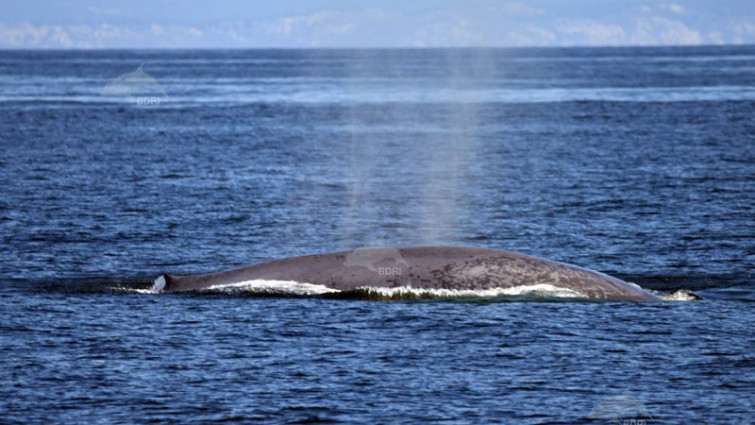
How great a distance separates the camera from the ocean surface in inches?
704

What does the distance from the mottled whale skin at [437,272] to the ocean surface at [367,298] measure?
350mm

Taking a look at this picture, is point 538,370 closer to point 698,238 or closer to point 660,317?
point 660,317

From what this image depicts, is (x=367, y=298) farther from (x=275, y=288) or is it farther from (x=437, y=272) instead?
(x=275, y=288)

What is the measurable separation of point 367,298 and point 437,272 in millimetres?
1364

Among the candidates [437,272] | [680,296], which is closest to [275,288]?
[437,272]

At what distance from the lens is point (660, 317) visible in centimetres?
2272

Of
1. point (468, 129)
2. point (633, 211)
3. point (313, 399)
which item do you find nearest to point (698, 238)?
point (633, 211)

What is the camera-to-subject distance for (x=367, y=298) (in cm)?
2392

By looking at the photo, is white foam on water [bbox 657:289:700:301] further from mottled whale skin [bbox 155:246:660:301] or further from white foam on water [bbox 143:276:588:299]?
white foam on water [bbox 143:276:588:299]

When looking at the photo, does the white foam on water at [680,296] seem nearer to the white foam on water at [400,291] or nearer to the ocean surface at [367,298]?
the ocean surface at [367,298]

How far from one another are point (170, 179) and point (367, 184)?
747 cm

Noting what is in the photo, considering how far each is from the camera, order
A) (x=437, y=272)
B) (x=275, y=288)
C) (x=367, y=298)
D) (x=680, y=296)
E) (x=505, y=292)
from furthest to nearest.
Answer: (x=680, y=296) → (x=275, y=288) → (x=367, y=298) → (x=437, y=272) → (x=505, y=292)

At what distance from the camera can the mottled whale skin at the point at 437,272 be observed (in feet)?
77.6

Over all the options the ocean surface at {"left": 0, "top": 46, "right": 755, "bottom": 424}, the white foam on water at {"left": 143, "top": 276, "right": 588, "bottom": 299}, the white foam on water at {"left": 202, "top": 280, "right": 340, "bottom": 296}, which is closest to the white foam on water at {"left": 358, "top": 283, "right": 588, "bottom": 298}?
the white foam on water at {"left": 143, "top": 276, "right": 588, "bottom": 299}
